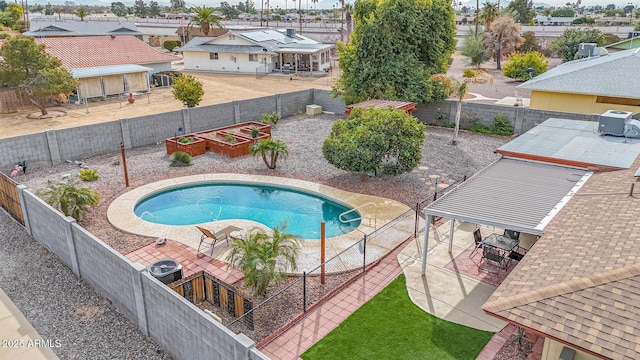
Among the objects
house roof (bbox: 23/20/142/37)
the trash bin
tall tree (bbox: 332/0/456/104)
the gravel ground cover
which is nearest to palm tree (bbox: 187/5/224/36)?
house roof (bbox: 23/20/142/37)

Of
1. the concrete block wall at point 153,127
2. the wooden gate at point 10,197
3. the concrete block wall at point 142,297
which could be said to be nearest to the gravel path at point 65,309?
the concrete block wall at point 142,297

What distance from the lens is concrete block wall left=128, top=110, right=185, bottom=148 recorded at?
2564 centimetres

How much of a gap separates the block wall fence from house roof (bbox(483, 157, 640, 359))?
18845 millimetres

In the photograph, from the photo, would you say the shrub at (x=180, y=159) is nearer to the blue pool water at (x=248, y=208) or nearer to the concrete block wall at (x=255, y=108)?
the blue pool water at (x=248, y=208)

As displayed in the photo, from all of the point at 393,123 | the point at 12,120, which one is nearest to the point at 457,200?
the point at 393,123

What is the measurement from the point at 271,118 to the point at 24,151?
14714 millimetres

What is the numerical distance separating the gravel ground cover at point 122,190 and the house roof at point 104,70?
16.0 m

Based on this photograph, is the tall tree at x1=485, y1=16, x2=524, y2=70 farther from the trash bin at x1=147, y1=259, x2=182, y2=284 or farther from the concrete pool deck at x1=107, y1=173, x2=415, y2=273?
the trash bin at x1=147, y1=259, x2=182, y2=284

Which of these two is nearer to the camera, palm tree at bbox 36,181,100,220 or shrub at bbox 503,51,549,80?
palm tree at bbox 36,181,100,220

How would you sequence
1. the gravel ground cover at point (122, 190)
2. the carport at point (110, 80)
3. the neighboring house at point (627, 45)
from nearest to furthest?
1. the gravel ground cover at point (122, 190)
2. the carport at point (110, 80)
3. the neighboring house at point (627, 45)

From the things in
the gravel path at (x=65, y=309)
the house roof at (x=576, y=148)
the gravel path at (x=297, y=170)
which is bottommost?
the gravel path at (x=65, y=309)

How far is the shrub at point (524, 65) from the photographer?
4618cm

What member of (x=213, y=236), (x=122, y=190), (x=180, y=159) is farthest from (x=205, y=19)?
(x=213, y=236)

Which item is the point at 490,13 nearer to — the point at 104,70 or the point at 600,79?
the point at 600,79
